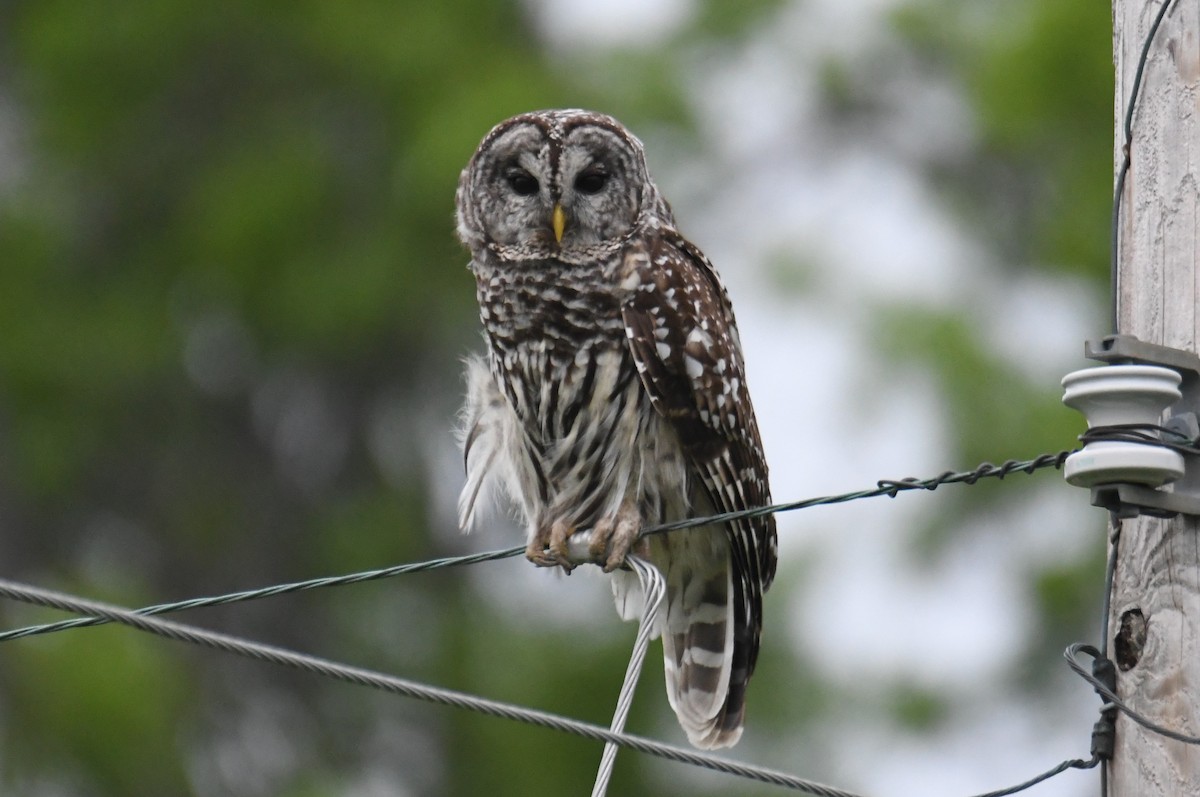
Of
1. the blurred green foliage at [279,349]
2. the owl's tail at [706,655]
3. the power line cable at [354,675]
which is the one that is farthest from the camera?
the blurred green foliage at [279,349]

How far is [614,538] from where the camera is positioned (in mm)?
4973

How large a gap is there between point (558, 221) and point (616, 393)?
519 mm

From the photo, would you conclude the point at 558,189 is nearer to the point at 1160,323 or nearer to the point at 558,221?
the point at 558,221

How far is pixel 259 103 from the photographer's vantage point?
13102mm

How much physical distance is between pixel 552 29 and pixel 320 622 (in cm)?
434

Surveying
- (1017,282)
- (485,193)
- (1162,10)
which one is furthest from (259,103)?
(1162,10)

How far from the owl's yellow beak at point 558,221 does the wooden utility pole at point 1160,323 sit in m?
2.04

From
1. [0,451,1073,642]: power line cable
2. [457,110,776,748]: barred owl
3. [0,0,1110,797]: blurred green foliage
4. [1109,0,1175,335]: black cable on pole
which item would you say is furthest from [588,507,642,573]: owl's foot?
[0,0,1110,797]: blurred green foliage

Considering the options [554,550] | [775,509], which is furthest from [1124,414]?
[554,550]

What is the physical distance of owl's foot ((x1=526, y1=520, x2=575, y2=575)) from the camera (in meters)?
5.04

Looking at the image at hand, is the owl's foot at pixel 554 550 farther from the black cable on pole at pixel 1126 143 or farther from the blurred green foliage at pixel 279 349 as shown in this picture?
the blurred green foliage at pixel 279 349

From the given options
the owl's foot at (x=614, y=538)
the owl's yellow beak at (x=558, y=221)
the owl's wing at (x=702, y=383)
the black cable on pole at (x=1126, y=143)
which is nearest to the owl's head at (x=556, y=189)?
the owl's yellow beak at (x=558, y=221)

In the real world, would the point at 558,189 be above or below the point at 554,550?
above

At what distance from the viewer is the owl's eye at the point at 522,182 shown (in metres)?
5.41
